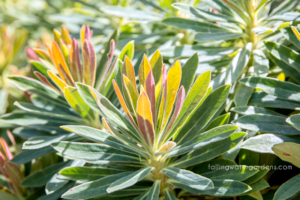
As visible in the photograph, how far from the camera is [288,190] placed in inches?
29.2

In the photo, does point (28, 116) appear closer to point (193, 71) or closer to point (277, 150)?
point (193, 71)

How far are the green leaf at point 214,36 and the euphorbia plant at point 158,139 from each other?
0.21 metres

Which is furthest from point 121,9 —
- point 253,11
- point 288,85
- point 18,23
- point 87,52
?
point 18,23

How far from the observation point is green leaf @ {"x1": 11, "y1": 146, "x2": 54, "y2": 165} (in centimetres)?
100

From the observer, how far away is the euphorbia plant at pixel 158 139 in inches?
28.3

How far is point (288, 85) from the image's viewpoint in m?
0.87

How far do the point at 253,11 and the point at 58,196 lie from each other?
3.28 ft

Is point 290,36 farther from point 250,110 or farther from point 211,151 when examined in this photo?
point 211,151

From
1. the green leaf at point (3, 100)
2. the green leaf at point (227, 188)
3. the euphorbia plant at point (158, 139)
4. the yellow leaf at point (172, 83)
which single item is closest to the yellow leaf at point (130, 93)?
the euphorbia plant at point (158, 139)

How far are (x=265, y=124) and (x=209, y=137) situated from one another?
0.24m

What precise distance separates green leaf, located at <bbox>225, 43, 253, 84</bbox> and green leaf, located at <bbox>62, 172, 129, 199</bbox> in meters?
0.54

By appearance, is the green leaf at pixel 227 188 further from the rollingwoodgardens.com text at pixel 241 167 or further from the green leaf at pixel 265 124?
the green leaf at pixel 265 124

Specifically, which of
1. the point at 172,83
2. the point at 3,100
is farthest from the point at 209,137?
the point at 3,100

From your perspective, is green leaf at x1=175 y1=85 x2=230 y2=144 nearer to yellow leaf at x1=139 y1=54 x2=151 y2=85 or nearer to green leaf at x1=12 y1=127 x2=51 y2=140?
yellow leaf at x1=139 y1=54 x2=151 y2=85
